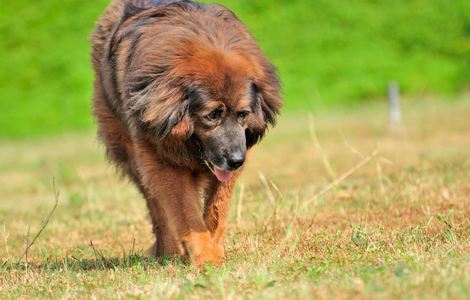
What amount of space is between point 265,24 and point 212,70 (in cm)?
2585

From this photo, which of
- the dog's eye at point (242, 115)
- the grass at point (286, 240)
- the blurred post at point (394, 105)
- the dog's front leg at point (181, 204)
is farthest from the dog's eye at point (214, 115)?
the blurred post at point (394, 105)

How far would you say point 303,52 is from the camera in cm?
3098

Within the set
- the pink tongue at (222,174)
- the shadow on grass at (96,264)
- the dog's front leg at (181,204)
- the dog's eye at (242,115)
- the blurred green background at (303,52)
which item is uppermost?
the dog's eye at (242,115)

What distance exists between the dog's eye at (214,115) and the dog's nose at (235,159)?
1.00ft

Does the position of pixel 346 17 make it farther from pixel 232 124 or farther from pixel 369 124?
pixel 232 124

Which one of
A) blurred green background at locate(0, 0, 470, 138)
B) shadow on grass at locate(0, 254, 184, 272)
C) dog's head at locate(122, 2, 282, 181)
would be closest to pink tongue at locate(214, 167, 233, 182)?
dog's head at locate(122, 2, 282, 181)

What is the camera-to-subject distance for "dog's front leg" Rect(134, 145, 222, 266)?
657 centimetres

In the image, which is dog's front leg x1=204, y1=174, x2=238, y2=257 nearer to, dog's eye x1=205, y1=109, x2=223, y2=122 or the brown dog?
the brown dog

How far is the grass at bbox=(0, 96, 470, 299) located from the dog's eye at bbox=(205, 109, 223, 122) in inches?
38.3

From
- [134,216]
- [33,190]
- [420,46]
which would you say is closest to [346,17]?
[420,46]

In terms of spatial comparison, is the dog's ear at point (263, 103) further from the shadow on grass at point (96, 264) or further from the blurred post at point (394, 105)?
the blurred post at point (394, 105)

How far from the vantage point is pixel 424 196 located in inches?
350

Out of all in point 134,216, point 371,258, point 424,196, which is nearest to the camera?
point 371,258

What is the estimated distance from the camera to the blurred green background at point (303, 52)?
94.2 ft
